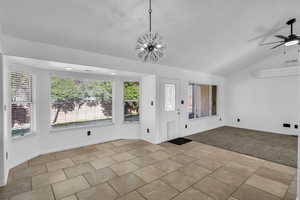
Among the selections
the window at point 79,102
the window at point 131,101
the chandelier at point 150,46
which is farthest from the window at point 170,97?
the chandelier at point 150,46

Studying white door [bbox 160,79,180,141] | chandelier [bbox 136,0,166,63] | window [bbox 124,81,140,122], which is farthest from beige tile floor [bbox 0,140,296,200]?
chandelier [bbox 136,0,166,63]

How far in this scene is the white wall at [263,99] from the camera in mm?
5449

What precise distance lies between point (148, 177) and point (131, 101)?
109 inches

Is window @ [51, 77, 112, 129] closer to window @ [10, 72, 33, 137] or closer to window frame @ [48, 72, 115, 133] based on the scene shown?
window frame @ [48, 72, 115, 133]

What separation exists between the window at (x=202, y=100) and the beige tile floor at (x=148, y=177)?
2279mm

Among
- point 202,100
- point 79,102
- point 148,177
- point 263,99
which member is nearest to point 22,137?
point 79,102

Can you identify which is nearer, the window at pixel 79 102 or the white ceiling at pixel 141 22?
the white ceiling at pixel 141 22

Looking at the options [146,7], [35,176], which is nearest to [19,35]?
[146,7]

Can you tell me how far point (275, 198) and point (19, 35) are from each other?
478 centimetres

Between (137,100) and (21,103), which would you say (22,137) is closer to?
(21,103)

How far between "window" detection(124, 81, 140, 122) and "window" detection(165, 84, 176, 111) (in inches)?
39.6

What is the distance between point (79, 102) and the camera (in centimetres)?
423

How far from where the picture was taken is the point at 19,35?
240cm

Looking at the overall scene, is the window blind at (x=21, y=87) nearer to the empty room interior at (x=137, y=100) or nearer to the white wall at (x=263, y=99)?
the empty room interior at (x=137, y=100)
